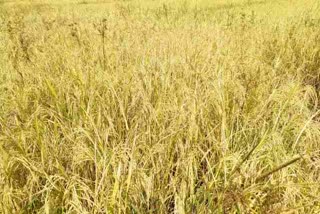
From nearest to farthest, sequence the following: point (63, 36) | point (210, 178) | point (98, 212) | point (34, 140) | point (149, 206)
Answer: point (98, 212), point (149, 206), point (210, 178), point (34, 140), point (63, 36)

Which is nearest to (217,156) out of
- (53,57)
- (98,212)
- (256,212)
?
(256,212)

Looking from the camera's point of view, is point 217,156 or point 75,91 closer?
point 217,156

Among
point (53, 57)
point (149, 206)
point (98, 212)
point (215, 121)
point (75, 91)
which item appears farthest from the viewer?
point (53, 57)

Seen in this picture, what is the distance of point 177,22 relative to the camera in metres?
5.53

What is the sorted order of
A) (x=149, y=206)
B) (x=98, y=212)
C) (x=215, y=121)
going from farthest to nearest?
1. (x=215, y=121)
2. (x=149, y=206)
3. (x=98, y=212)

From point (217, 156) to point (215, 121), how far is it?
0.29 meters

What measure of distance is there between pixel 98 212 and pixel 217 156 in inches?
26.9

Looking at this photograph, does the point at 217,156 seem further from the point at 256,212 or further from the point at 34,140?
the point at 34,140

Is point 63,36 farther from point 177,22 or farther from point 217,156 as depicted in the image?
point 217,156

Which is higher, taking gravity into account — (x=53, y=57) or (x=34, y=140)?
(x=53, y=57)

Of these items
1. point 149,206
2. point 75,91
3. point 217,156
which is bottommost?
point 149,206

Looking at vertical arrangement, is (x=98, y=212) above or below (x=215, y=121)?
below

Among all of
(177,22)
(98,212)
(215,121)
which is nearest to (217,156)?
(215,121)

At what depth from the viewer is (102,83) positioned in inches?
90.0
